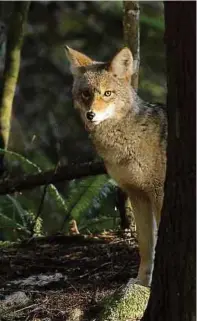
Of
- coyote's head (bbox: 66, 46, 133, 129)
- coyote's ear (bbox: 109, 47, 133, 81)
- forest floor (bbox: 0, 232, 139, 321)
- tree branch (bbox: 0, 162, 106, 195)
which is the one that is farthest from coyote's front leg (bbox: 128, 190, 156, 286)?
tree branch (bbox: 0, 162, 106, 195)

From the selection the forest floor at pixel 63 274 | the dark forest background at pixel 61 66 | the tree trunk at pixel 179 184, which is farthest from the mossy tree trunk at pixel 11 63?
the tree trunk at pixel 179 184

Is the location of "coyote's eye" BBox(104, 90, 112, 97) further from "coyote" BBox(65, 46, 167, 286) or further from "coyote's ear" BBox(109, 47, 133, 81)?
"coyote's ear" BBox(109, 47, 133, 81)

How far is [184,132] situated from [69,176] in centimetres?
428

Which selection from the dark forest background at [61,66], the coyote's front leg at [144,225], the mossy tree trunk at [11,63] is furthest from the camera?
the dark forest background at [61,66]

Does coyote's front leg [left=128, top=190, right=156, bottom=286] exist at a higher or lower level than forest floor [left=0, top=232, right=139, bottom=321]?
higher

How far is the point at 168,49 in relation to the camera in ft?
14.0

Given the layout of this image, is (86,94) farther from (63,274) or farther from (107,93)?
(63,274)

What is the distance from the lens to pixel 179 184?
4.33 m

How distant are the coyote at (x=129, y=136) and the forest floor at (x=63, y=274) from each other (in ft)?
1.56

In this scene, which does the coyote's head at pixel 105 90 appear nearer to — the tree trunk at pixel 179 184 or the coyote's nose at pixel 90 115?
the coyote's nose at pixel 90 115

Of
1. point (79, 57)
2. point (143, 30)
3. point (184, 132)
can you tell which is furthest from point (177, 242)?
point (143, 30)

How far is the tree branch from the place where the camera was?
8336 mm

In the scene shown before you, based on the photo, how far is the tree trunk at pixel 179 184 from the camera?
13.7 feet

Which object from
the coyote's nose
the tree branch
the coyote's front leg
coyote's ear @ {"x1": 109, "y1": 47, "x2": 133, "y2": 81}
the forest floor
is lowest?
the forest floor
